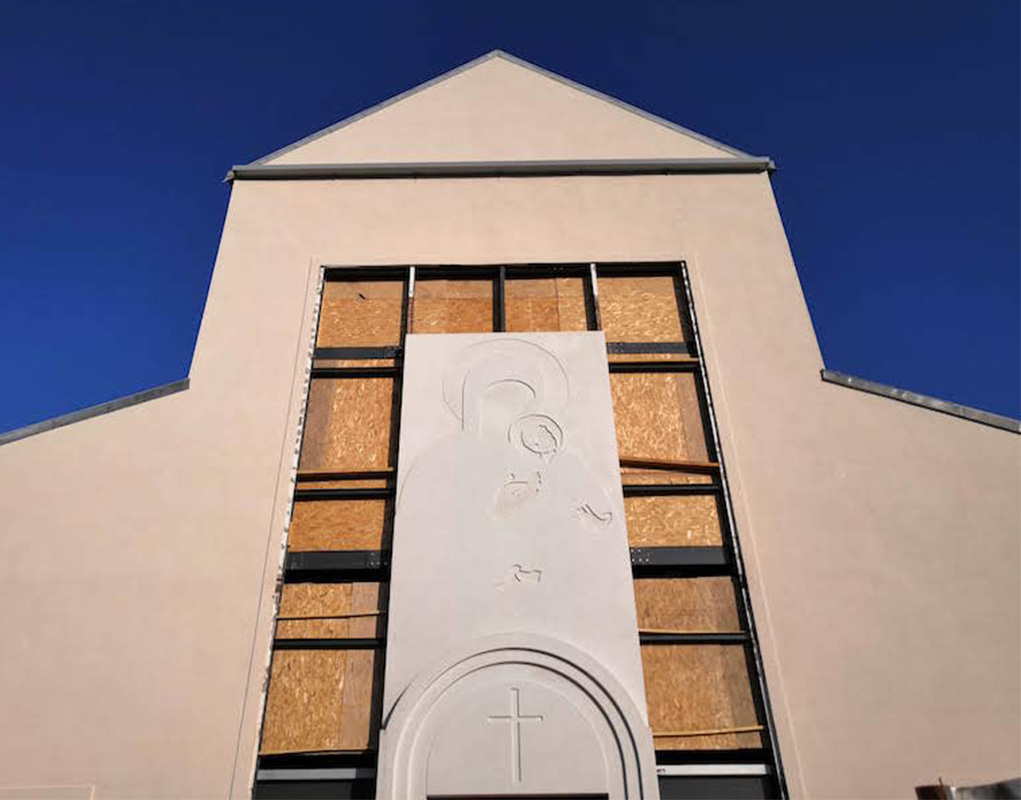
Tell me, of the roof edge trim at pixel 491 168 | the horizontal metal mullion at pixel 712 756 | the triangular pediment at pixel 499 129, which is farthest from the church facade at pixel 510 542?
the triangular pediment at pixel 499 129

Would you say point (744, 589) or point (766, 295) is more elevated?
point (766, 295)

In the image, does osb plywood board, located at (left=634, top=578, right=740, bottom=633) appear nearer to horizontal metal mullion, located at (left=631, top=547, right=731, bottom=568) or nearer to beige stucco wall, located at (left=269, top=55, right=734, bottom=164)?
horizontal metal mullion, located at (left=631, top=547, right=731, bottom=568)

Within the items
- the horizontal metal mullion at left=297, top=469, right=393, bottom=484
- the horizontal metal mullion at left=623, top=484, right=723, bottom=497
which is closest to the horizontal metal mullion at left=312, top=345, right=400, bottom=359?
the horizontal metal mullion at left=297, top=469, right=393, bottom=484

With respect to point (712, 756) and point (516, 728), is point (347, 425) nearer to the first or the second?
point (516, 728)

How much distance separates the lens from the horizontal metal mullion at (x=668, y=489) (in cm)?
691

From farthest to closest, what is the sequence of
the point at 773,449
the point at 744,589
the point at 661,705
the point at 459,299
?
the point at 459,299 < the point at 773,449 < the point at 744,589 < the point at 661,705

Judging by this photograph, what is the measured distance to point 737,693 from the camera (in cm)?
597

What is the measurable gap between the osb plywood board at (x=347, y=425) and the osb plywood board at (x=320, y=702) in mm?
1818

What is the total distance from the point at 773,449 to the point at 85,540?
6.43m

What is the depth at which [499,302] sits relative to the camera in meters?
8.11

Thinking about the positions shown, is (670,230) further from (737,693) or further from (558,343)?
(737,693)

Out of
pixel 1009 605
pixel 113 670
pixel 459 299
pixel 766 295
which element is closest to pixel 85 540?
pixel 113 670

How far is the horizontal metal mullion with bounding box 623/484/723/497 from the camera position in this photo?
6.91 m

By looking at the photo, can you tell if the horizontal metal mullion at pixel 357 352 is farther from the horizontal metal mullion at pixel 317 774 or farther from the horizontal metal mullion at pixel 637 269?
the horizontal metal mullion at pixel 317 774
